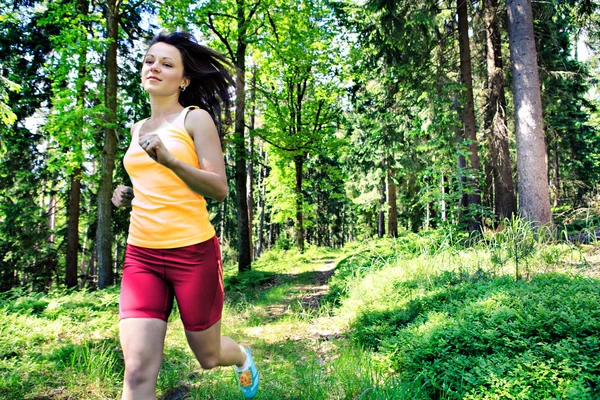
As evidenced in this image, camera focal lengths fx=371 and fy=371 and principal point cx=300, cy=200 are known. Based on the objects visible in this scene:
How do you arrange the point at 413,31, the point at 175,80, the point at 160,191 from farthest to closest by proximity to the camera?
1. the point at 413,31
2. the point at 175,80
3. the point at 160,191

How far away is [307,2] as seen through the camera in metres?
12.2

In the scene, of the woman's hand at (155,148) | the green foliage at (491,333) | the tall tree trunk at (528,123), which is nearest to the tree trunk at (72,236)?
the green foliage at (491,333)

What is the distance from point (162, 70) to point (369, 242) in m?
9.09

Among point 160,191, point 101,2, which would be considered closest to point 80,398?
point 160,191

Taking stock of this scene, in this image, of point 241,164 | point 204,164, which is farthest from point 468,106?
point 204,164

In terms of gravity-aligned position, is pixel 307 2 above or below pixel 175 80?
above

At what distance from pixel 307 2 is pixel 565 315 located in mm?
12013

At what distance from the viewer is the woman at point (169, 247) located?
1.90 meters

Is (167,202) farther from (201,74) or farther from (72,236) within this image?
(72,236)

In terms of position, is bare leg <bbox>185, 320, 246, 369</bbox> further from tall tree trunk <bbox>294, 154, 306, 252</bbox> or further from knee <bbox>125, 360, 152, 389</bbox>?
tall tree trunk <bbox>294, 154, 306, 252</bbox>

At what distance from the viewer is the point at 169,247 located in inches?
79.0

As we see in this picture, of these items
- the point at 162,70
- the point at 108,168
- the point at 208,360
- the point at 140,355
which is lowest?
the point at 208,360

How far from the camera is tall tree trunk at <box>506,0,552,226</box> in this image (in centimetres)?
651

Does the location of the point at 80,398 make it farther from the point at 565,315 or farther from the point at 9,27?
the point at 9,27
